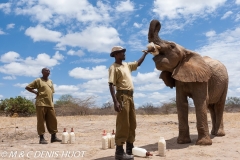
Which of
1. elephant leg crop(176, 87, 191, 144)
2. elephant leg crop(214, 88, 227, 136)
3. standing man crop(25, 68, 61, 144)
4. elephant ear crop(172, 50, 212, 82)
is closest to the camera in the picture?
elephant ear crop(172, 50, 212, 82)

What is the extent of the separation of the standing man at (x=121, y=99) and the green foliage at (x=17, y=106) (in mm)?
18219

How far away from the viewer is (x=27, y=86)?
8.30m

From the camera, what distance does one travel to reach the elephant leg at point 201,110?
7250 millimetres

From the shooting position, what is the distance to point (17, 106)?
888 inches

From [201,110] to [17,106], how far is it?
18038mm

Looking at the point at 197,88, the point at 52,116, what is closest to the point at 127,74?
the point at 197,88

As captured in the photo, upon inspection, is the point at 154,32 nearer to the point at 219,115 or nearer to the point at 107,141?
the point at 107,141

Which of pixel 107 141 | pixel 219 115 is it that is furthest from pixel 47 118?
pixel 219 115

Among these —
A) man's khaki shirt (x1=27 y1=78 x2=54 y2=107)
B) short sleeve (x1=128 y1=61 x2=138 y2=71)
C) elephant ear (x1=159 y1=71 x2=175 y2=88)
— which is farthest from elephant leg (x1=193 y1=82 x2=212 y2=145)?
man's khaki shirt (x1=27 y1=78 x2=54 y2=107)

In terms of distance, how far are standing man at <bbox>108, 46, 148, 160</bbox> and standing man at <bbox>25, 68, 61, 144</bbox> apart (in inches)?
126

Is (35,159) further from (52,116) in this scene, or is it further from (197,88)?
(197,88)

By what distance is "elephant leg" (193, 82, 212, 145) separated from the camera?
23.8 feet

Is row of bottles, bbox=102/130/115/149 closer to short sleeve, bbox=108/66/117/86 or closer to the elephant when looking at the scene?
the elephant

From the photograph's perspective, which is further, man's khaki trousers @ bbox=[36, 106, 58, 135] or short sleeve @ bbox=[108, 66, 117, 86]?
man's khaki trousers @ bbox=[36, 106, 58, 135]
